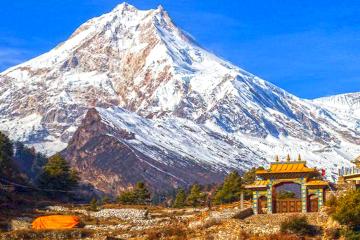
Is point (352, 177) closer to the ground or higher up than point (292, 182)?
higher up

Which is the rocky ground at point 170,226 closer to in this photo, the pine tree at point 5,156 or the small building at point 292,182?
the small building at point 292,182

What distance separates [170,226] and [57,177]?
37.7 m

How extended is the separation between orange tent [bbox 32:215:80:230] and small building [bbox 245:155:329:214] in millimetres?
16438

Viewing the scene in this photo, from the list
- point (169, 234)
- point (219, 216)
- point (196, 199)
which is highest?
point (196, 199)

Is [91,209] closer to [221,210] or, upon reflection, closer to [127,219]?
[127,219]

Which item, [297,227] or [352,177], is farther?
[352,177]

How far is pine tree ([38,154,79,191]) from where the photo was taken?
11472 centimetres

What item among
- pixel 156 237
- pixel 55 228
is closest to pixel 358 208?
pixel 156 237

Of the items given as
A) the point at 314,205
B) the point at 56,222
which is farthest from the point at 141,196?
the point at 314,205

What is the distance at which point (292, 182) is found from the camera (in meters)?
83.7

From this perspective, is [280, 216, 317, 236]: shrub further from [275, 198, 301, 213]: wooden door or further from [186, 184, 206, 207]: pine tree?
[186, 184, 206, 207]: pine tree

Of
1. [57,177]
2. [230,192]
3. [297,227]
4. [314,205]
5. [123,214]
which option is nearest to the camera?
[297,227]

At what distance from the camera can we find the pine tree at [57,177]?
115 meters

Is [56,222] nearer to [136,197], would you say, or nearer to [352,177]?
[352,177]
